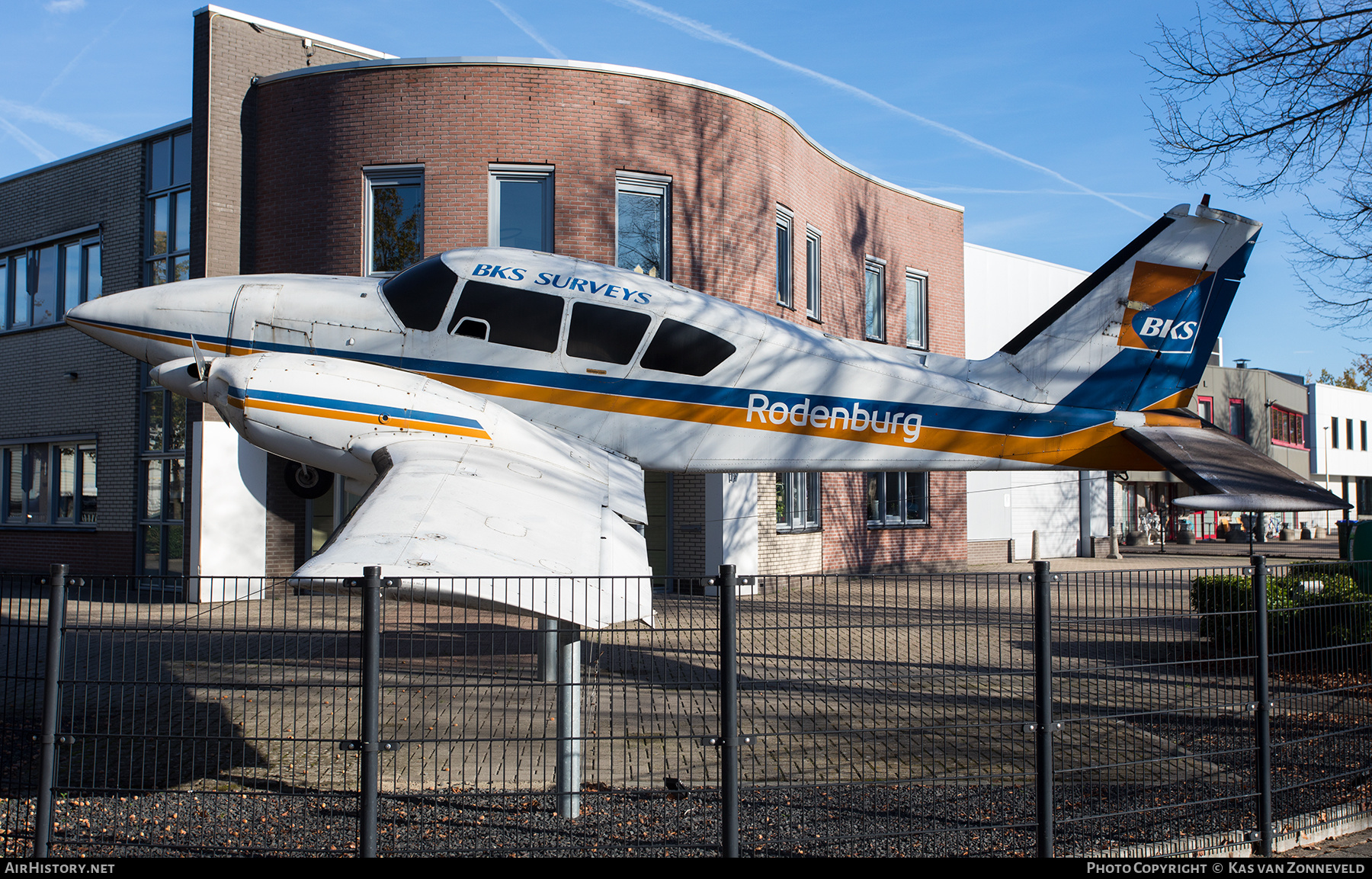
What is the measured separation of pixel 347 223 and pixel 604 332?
376 inches

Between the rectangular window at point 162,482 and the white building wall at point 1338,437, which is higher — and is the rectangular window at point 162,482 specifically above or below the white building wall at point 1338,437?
below

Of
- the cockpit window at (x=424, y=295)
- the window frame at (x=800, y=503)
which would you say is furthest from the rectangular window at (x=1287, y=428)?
the cockpit window at (x=424, y=295)

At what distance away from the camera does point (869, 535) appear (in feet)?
74.4

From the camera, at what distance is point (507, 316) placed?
346 inches

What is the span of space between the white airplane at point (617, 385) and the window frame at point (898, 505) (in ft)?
41.5

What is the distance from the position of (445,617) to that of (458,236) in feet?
29.1

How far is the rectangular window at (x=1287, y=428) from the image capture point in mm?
47938

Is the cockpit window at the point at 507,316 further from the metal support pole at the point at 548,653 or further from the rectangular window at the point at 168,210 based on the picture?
the rectangular window at the point at 168,210

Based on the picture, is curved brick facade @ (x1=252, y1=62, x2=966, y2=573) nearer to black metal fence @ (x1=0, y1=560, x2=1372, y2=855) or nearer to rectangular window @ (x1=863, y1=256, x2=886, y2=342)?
rectangular window @ (x1=863, y1=256, x2=886, y2=342)

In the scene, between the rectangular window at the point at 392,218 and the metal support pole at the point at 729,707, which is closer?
the metal support pole at the point at 729,707

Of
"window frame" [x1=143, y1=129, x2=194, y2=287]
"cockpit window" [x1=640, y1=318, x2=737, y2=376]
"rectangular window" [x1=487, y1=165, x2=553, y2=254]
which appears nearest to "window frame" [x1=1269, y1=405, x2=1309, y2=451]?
"rectangular window" [x1=487, y1=165, x2=553, y2=254]

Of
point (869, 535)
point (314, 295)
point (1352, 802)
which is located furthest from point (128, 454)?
point (1352, 802)
